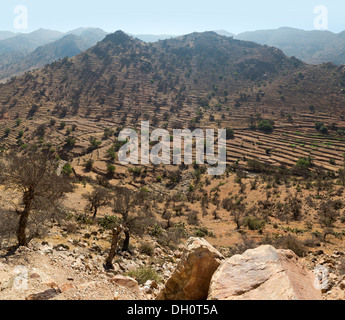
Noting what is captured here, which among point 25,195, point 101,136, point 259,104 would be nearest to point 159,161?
point 101,136

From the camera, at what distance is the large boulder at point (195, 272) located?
5219mm

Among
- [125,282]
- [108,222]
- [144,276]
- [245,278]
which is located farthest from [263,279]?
[108,222]

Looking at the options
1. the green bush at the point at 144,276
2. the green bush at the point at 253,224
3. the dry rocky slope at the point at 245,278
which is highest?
the dry rocky slope at the point at 245,278

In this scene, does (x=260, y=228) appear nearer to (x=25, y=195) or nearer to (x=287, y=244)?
(x=287, y=244)

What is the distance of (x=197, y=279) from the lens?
5246 mm

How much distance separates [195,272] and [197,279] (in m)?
0.17

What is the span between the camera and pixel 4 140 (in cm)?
5728

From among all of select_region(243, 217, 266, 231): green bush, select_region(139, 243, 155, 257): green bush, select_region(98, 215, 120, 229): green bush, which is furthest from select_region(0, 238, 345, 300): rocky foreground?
select_region(243, 217, 266, 231): green bush

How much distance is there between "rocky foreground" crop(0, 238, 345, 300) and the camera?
13.3ft

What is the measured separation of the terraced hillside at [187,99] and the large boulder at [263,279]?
52.1 m

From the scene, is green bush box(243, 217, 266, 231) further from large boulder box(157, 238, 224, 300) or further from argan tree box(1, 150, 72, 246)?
argan tree box(1, 150, 72, 246)

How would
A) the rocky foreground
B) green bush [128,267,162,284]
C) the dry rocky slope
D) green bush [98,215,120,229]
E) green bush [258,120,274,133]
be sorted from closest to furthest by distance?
1. the dry rocky slope
2. the rocky foreground
3. green bush [128,267,162,284]
4. green bush [98,215,120,229]
5. green bush [258,120,274,133]

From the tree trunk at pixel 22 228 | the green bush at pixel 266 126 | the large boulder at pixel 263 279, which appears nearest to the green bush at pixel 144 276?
the tree trunk at pixel 22 228

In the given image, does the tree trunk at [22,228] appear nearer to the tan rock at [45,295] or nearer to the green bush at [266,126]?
the tan rock at [45,295]
